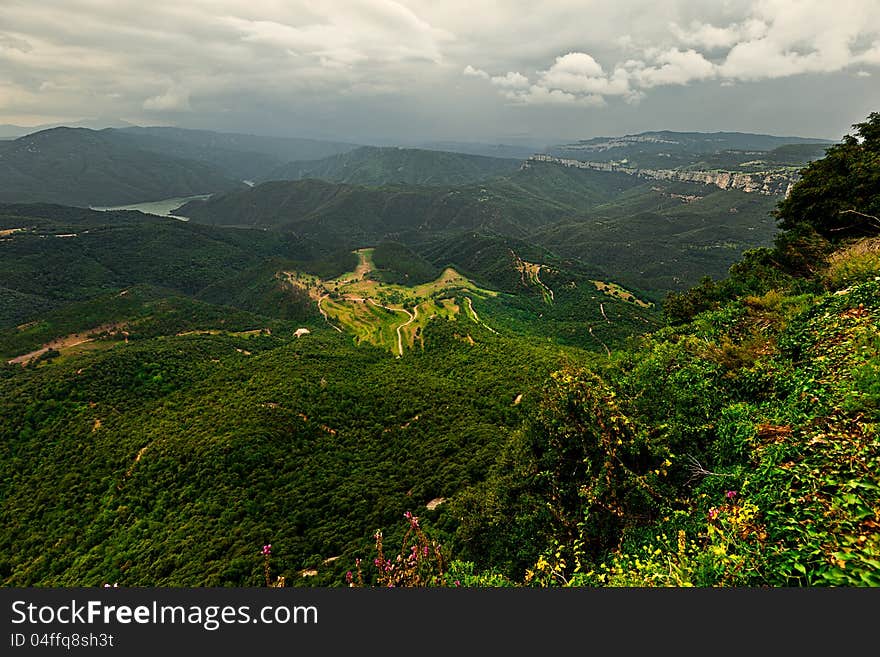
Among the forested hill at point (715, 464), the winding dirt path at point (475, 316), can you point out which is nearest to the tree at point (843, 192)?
the forested hill at point (715, 464)

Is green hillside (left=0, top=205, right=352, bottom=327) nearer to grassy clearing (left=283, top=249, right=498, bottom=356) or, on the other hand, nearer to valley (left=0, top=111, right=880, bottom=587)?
grassy clearing (left=283, top=249, right=498, bottom=356)

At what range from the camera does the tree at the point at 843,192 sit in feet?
80.1

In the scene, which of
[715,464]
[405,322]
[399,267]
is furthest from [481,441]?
[399,267]

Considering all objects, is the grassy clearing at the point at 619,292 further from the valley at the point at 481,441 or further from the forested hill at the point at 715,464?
the forested hill at the point at 715,464

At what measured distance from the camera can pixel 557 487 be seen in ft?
40.1

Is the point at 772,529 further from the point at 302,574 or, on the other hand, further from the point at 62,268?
the point at 62,268

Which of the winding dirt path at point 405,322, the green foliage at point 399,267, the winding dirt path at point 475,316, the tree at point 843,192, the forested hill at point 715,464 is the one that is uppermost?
the tree at point 843,192

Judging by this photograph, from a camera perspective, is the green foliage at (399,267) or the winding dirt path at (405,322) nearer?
the winding dirt path at (405,322)

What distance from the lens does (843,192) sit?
2648cm

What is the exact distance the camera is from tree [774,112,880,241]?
24.4 metres

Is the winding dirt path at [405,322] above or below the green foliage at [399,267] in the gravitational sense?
below

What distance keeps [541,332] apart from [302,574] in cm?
7311

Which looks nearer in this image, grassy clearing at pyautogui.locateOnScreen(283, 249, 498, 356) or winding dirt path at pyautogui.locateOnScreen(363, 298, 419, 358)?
winding dirt path at pyautogui.locateOnScreen(363, 298, 419, 358)

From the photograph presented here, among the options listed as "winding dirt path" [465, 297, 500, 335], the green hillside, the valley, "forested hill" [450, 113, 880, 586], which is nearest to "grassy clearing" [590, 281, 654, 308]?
the valley
